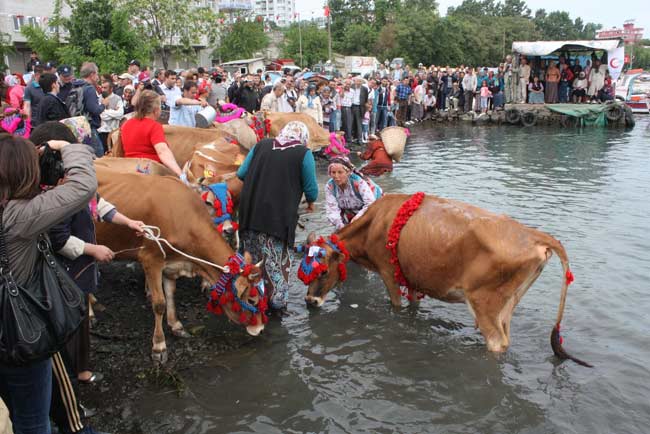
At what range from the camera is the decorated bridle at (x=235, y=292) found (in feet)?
17.2

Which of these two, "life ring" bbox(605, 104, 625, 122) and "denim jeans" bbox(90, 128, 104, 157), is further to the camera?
"life ring" bbox(605, 104, 625, 122)

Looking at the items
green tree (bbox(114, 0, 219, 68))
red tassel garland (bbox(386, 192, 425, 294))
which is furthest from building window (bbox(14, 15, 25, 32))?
red tassel garland (bbox(386, 192, 425, 294))

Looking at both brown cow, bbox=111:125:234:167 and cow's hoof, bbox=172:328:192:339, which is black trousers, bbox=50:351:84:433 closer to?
cow's hoof, bbox=172:328:192:339

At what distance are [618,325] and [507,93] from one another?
23997 millimetres

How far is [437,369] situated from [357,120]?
14.6 metres

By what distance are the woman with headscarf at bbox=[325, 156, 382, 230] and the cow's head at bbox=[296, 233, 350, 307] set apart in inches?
20.6

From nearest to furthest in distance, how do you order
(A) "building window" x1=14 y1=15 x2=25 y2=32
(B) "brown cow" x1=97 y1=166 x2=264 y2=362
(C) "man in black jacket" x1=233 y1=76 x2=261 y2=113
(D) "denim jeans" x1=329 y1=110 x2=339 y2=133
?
(B) "brown cow" x1=97 y1=166 x2=264 y2=362 < (C) "man in black jacket" x1=233 y1=76 x2=261 y2=113 < (D) "denim jeans" x1=329 y1=110 x2=339 y2=133 < (A) "building window" x1=14 y1=15 x2=25 y2=32

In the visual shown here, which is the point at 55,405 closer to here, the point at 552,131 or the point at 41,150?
the point at 41,150

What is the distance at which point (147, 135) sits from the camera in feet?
21.5

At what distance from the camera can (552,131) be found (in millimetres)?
23875

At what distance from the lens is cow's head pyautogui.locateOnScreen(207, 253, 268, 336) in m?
5.26

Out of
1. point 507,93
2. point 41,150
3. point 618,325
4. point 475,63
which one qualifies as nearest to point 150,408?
point 41,150

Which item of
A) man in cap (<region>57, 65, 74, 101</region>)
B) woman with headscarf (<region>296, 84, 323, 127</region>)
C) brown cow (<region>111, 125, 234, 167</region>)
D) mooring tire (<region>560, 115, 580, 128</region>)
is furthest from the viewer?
mooring tire (<region>560, 115, 580, 128</region>)

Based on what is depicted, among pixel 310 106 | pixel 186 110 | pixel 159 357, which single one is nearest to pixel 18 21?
pixel 310 106
